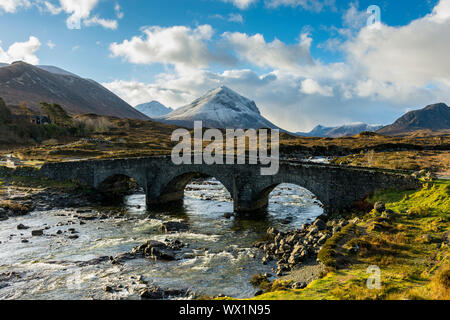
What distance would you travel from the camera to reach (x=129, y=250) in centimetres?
2012

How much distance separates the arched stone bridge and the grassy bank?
2505mm

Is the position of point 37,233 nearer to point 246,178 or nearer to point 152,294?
point 152,294

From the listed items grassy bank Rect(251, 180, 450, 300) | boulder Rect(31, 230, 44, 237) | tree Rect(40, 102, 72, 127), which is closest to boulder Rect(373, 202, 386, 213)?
grassy bank Rect(251, 180, 450, 300)

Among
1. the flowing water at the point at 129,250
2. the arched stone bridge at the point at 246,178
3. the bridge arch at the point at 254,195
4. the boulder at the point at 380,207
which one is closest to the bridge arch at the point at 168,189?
the arched stone bridge at the point at 246,178

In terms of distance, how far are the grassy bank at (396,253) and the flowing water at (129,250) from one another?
4256mm

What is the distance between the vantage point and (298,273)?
1392cm

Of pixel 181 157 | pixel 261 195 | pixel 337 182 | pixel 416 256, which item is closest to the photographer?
pixel 416 256

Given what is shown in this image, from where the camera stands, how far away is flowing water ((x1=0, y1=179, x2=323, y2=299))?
14781 mm

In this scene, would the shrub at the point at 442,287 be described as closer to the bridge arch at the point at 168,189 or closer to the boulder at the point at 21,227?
the bridge arch at the point at 168,189

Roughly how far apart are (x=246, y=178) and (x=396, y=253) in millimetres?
18063

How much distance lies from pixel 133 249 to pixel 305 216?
53.4 ft

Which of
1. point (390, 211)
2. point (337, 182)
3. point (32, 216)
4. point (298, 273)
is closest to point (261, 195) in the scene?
point (337, 182)

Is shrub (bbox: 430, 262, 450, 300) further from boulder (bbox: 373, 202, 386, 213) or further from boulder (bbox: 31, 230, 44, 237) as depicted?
boulder (bbox: 31, 230, 44, 237)
